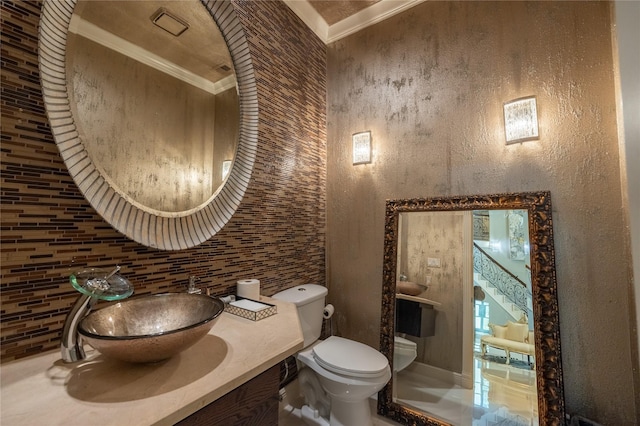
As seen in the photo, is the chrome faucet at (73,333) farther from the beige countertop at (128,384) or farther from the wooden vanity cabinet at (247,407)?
the wooden vanity cabinet at (247,407)

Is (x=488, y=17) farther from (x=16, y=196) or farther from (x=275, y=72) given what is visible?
(x=16, y=196)

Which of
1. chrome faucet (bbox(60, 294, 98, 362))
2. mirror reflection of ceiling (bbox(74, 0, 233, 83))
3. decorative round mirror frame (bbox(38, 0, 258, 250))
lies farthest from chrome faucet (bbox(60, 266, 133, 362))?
mirror reflection of ceiling (bbox(74, 0, 233, 83))

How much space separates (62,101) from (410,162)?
5.74 ft

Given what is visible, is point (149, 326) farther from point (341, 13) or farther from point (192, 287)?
point (341, 13)

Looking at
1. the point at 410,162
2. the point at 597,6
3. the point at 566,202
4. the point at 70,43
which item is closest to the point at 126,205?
the point at 70,43

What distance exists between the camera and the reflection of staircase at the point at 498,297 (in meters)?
1.44

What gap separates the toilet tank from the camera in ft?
5.32

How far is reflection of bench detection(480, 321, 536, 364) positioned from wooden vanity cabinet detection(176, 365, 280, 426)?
1.27 m

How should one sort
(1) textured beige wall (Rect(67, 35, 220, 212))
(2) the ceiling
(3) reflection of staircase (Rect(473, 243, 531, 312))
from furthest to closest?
(2) the ceiling
(3) reflection of staircase (Rect(473, 243, 531, 312))
(1) textured beige wall (Rect(67, 35, 220, 212))

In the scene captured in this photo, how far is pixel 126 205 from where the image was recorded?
3.14 feet

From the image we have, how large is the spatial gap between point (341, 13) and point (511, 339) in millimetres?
2468

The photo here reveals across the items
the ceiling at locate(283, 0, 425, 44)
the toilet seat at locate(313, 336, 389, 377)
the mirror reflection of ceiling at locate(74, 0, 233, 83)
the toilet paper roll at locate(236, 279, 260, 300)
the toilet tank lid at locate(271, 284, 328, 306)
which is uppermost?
the ceiling at locate(283, 0, 425, 44)

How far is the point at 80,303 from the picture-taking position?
2.41ft

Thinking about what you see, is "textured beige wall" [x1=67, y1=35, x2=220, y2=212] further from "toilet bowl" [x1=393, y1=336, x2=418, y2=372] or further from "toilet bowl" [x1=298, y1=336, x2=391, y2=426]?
"toilet bowl" [x1=393, y1=336, x2=418, y2=372]
